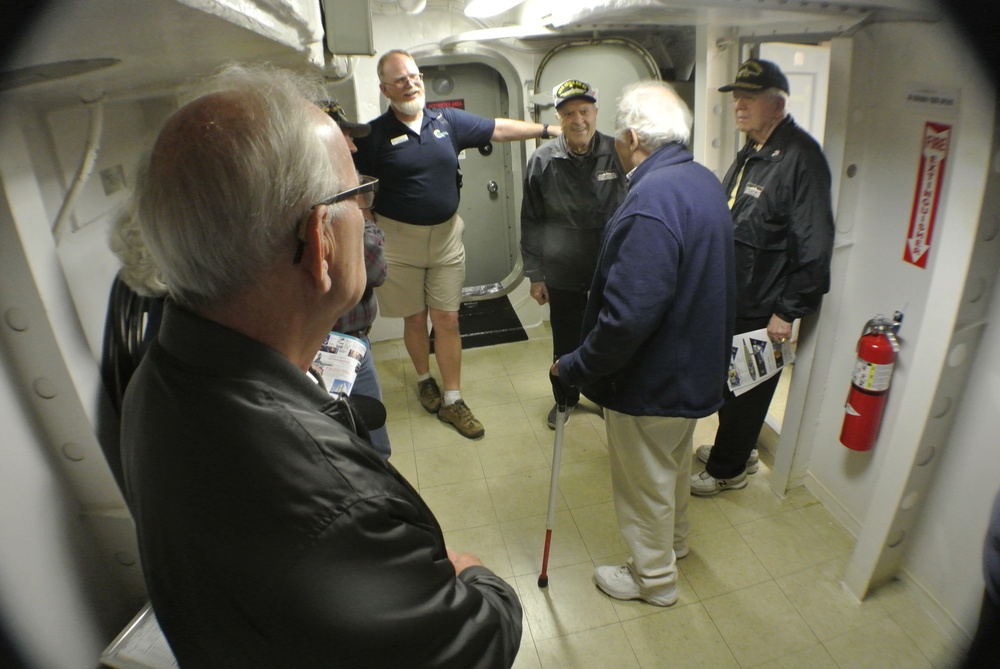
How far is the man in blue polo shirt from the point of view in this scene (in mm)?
2721

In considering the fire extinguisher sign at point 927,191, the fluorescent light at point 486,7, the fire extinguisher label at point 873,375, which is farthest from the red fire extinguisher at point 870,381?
the fluorescent light at point 486,7

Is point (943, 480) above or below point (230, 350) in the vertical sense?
below

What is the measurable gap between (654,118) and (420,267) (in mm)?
1662

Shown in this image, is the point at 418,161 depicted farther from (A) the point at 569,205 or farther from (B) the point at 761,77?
(B) the point at 761,77

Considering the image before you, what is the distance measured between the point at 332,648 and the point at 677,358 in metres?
1.21

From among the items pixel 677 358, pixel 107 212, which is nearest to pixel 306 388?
pixel 677 358

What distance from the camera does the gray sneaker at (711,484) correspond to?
2439 millimetres

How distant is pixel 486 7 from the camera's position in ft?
10.00

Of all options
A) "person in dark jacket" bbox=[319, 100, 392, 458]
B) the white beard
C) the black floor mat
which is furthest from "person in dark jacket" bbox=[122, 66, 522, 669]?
the black floor mat


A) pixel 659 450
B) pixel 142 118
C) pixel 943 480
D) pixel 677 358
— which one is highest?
pixel 142 118

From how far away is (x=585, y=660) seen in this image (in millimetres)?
1801

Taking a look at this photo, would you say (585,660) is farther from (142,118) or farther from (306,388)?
(142,118)

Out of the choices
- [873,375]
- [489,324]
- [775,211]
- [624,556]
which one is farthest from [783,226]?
[489,324]

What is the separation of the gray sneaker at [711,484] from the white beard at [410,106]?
211cm
